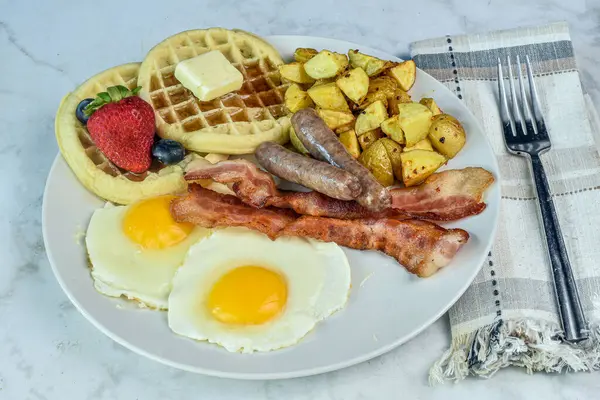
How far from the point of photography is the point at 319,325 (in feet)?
8.63

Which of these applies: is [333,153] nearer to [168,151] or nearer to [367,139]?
[367,139]

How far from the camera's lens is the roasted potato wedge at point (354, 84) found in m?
3.15

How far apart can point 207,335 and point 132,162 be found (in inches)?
35.8

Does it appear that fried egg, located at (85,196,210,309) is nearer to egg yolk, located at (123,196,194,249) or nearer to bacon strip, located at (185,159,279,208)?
egg yolk, located at (123,196,194,249)

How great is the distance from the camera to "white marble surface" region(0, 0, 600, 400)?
2.73m

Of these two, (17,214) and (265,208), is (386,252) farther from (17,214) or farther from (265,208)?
(17,214)

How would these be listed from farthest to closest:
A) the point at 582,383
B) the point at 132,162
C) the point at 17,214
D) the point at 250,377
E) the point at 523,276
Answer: the point at 17,214, the point at 132,162, the point at 523,276, the point at 582,383, the point at 250,377

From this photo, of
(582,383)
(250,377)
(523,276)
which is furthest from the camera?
(523,276)

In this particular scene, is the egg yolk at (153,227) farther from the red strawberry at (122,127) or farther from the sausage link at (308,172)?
the sausage link at (308,172)

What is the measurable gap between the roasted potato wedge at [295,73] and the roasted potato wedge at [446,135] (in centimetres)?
60

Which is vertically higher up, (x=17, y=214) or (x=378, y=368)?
(x=378, y=368)

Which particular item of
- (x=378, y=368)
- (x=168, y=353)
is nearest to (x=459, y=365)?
(x=378, y=368)

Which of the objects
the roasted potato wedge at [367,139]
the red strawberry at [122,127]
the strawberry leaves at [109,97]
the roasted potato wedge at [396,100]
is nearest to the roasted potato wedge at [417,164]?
the roasted potato wedge at [367,139]

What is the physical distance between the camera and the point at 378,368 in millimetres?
2764
